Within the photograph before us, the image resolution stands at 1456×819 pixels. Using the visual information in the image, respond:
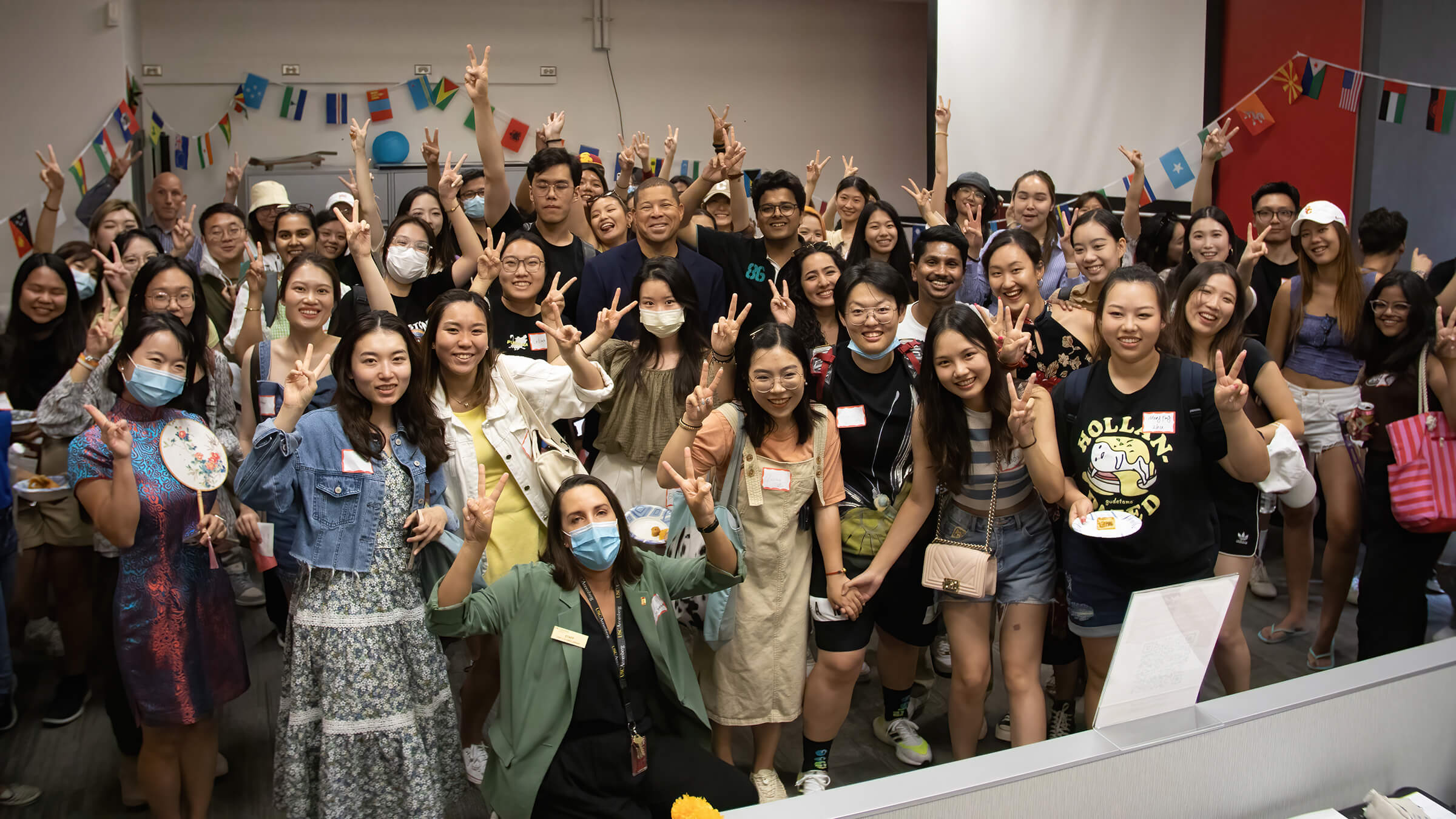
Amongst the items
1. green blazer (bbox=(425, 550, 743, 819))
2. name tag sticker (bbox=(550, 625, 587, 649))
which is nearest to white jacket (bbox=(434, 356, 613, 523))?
green blazer (bbox=(425, 550, 743, 819))

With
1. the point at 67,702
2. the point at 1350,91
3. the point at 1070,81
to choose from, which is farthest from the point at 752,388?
the point at 1070,81

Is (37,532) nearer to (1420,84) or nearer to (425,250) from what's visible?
(425,250)

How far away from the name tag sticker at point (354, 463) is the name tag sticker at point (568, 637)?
1.91 ft

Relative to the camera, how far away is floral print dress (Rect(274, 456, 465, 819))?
86.9 inches

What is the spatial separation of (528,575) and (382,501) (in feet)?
1.31

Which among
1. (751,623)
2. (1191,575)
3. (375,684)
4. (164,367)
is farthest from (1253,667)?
(164,367)

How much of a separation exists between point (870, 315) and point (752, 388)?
1.28ft

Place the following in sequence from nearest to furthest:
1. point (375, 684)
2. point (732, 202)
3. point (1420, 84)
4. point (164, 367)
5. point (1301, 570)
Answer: point (375, 684), point (164, 367), point (1301, 570), point (732, 202), point (1420, 84)

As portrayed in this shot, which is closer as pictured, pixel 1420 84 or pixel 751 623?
pixel 751 623

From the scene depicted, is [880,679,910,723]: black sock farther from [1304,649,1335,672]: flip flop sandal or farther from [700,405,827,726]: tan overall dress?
[1304,649,1335,672]: flip flop sandal

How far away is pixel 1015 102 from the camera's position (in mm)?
6457

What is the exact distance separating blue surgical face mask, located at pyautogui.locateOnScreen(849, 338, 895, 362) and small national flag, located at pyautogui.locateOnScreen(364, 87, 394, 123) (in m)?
5.90

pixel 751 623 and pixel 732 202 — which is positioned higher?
pixel 732 202

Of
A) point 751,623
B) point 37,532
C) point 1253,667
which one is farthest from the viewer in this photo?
point 1253,667
